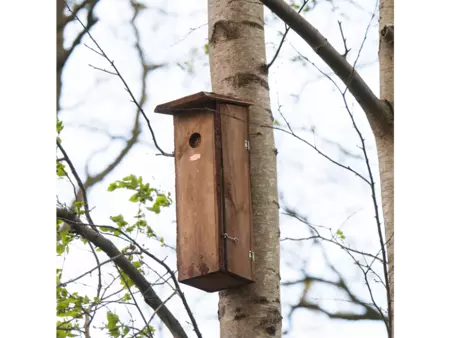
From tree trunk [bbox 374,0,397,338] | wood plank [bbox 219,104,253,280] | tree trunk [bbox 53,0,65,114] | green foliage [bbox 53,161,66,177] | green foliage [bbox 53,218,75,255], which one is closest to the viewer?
wood plank [bbox 219,104,253,280]

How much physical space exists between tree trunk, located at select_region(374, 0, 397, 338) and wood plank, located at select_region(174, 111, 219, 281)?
23.4 inches

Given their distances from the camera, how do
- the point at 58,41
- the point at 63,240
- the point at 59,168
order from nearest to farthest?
the point at 63,240
the point at 59,168
the point at 58,41

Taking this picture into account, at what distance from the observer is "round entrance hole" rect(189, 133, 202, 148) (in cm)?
276

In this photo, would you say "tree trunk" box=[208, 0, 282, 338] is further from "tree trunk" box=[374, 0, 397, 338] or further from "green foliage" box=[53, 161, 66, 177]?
"green foliage" box=[53, 161, 66, 177]

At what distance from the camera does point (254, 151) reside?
2740 millimetres

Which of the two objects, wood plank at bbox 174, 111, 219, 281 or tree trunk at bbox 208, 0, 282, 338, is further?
wood plank at bbox 174, 111, 219, 281

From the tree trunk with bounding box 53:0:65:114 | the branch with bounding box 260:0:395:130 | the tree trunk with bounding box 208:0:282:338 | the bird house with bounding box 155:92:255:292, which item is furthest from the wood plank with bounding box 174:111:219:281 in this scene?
the tree trunk with bounding box 53:0:65:114

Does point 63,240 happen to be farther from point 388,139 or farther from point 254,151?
point 388,139

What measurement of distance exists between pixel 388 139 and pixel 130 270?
1.43m

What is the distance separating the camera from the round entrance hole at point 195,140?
2764 millimetres

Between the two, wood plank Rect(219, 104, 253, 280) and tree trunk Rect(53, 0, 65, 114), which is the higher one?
tree trunk Rect(53, 0, 65, 114)

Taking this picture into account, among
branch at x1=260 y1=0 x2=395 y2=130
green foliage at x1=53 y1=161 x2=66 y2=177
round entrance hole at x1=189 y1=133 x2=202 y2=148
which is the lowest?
round entrance hole at x1=189 y1=133 x2=202 y2=148

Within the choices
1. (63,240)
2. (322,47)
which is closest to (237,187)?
(322,47)
